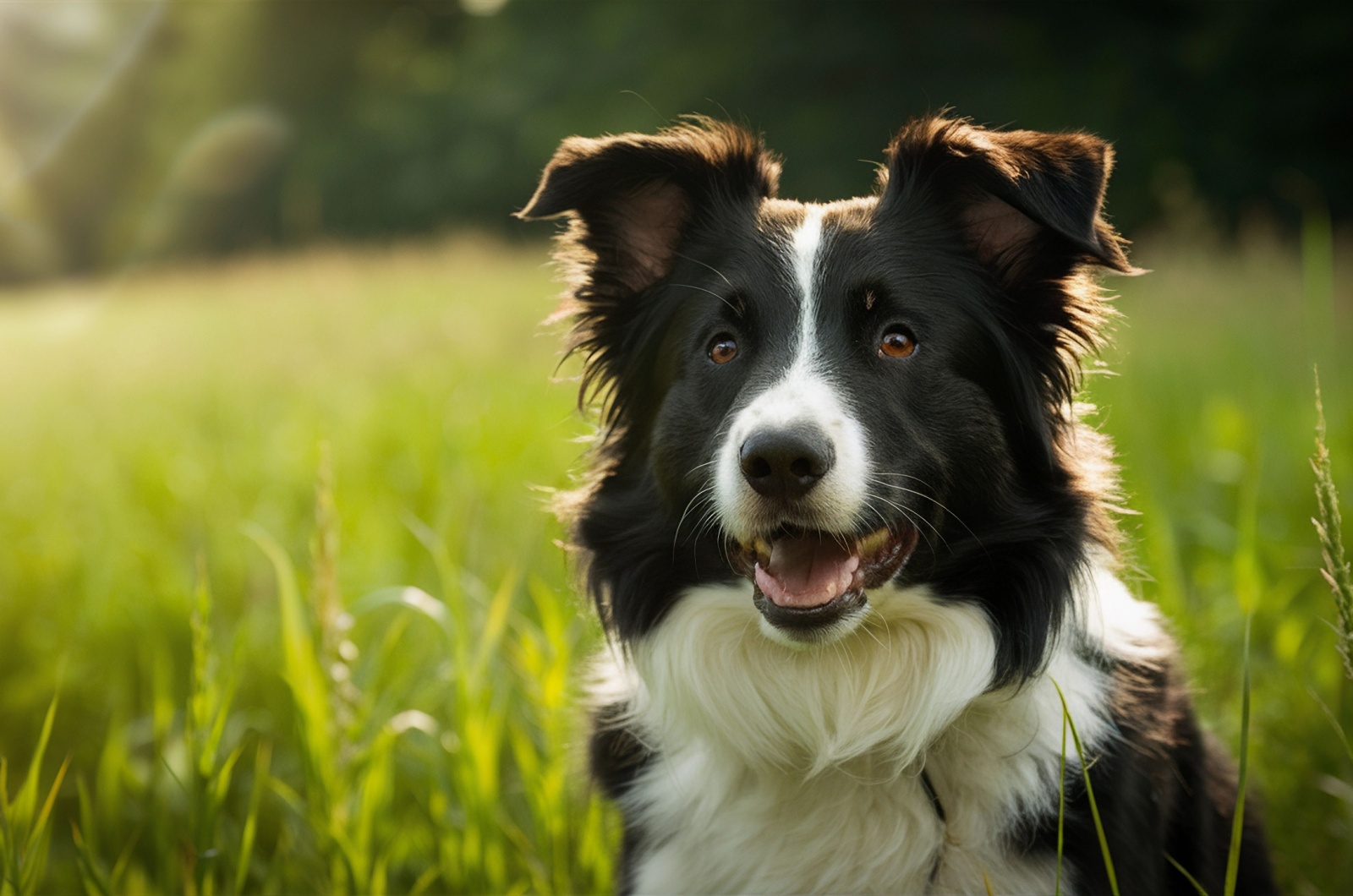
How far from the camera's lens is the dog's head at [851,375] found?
247 cm

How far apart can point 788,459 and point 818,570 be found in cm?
34

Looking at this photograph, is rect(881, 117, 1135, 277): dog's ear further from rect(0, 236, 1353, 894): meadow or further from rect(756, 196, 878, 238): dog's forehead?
rect(0, 236, 1353, 894): meadow

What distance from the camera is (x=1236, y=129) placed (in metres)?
19.8

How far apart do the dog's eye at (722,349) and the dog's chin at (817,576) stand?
50cm

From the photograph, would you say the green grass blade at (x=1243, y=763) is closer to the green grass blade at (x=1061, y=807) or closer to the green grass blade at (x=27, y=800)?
the green grass blade at (x=1061, y=807)

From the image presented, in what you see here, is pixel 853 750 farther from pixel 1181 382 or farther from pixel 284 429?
pixel 1181 382

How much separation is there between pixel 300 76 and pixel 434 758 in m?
36.8

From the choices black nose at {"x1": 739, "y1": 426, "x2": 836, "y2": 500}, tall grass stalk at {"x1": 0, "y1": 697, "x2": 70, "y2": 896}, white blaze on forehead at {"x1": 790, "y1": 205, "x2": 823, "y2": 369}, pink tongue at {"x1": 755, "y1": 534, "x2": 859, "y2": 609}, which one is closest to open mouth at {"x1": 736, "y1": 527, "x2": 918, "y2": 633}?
pink tongue at {"x1": 755, "y1": 534, "x2": 859, "y2": 609}

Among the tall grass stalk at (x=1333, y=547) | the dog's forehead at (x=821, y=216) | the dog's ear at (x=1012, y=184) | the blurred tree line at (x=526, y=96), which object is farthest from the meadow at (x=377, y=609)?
the blurred tree line at (x=526, y=96)

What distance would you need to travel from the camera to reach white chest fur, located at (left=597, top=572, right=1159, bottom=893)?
2.49 meters

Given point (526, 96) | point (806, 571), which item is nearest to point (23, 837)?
point (806, 571)

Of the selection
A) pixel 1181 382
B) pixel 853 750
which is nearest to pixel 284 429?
pixel 853 750

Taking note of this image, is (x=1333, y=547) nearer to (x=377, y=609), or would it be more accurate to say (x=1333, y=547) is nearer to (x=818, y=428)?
(x=818, y=428)

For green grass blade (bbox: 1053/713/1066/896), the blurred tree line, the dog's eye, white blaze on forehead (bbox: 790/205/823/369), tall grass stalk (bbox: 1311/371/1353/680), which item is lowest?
green grass blade (bbox: 1053/713/1066/896)
